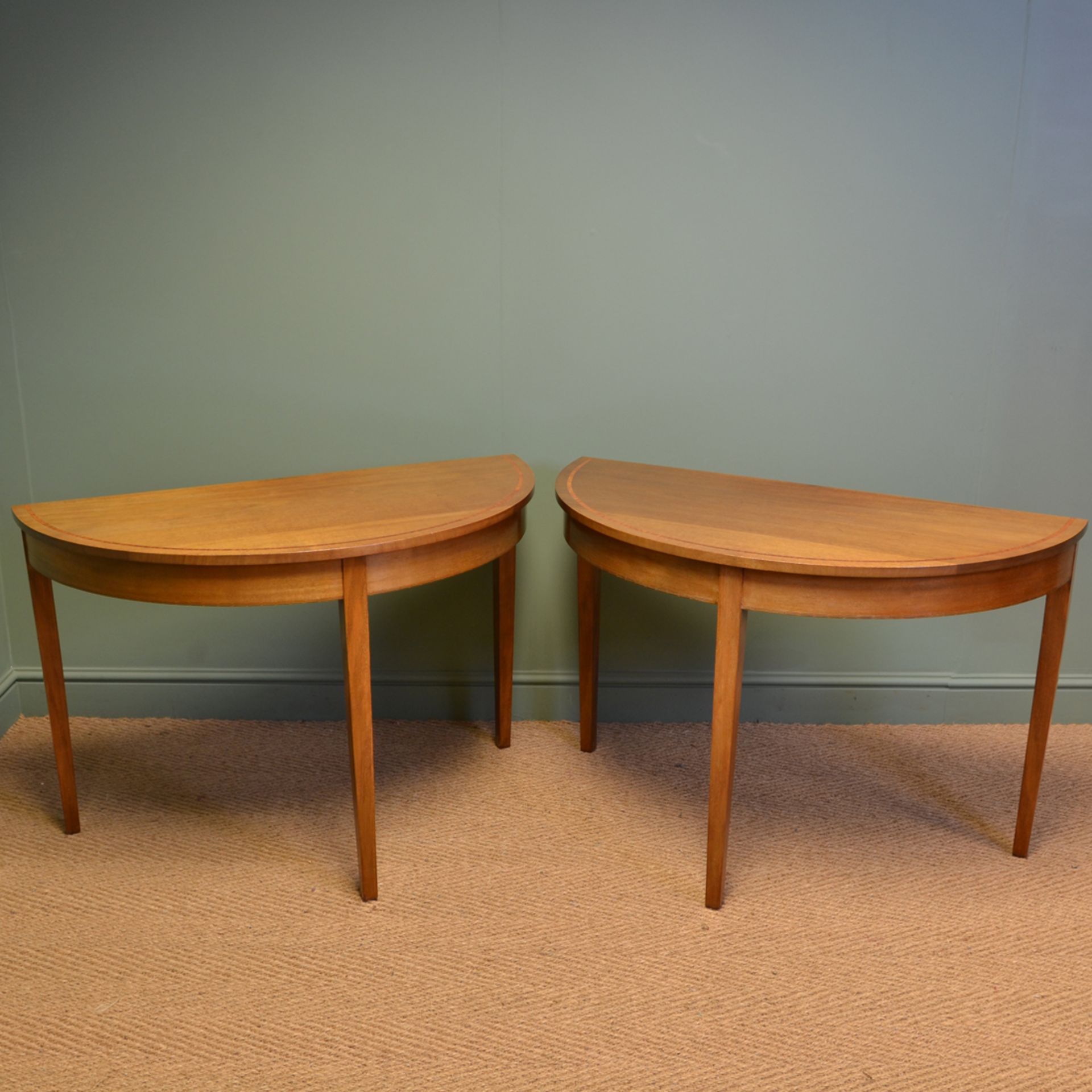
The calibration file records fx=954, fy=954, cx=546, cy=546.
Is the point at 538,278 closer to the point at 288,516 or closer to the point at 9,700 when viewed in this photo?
the point at 288,516

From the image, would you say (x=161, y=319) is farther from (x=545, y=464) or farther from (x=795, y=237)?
(x=795, y=237)

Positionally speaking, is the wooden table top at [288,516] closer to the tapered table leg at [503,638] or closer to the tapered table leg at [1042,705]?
the tapered table leg at [503,638]

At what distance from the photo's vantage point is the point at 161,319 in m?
2.31

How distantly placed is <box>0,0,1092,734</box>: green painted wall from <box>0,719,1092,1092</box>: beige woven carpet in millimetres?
287

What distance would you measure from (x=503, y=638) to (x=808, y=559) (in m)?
0.95

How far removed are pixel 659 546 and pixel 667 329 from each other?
848 mm

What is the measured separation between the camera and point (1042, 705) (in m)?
1.89

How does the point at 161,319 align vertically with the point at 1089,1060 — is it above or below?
above

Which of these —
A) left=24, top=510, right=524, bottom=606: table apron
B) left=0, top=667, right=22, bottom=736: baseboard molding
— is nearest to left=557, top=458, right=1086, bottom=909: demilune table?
left=24, top=510, right=524, bottom=606: table apron

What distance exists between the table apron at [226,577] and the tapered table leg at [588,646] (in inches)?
A: 25.2

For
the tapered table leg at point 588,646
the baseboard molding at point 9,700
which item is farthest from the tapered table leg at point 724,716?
the baseboard molding at point 9,700

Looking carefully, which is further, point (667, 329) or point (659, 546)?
point (667, 329)

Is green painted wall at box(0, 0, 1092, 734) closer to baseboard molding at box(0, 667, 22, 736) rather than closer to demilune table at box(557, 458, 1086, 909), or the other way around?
baseboard molding at box(0, 667, 22, 736)

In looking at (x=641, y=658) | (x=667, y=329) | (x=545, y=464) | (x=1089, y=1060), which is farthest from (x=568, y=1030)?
(x=667, y=329)
